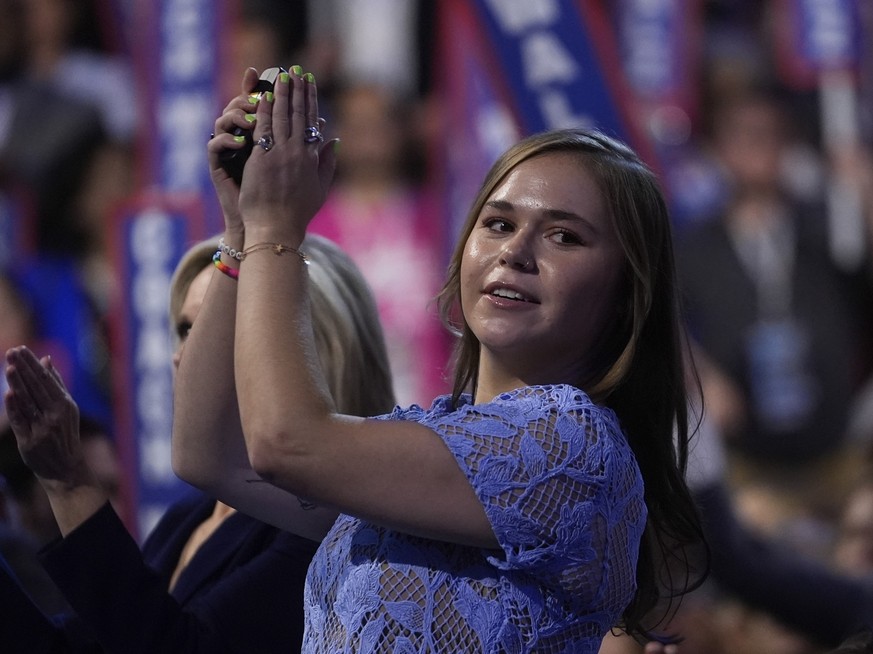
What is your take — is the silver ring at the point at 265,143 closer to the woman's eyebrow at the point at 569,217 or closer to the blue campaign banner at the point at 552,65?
the woman's eyebrow at the point at 569,217

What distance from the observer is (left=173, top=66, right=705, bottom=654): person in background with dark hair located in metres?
1.35

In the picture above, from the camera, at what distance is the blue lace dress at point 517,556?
53.9 inches

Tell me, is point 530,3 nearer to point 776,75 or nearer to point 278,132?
point 278,132

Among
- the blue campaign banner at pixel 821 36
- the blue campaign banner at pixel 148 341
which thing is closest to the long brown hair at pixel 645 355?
the blue campaign banner at pixel 148 341

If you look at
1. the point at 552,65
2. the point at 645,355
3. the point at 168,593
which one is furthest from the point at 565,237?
the point at 552,65

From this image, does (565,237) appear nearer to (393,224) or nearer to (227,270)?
(227,270)

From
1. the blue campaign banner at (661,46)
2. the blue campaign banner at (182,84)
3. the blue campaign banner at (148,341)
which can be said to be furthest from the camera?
the blue campaign banner at (661,46)

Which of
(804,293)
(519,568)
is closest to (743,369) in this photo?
(804,293)

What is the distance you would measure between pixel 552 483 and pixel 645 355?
28 centimetres

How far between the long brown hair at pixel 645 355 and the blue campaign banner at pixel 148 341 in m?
2.37

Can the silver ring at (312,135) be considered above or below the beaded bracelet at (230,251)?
above

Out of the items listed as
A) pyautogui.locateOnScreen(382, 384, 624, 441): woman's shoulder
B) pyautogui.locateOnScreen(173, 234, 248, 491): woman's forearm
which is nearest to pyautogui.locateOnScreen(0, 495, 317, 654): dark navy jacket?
pyautogui.locateOnScreen(173, 234, 248, 491): woman's forearm

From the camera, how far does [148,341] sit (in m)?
4.20

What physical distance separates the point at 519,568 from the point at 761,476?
5520 millimetres
